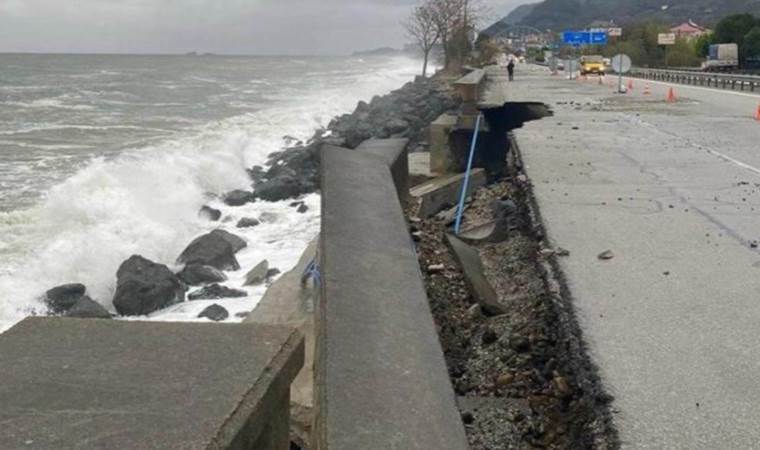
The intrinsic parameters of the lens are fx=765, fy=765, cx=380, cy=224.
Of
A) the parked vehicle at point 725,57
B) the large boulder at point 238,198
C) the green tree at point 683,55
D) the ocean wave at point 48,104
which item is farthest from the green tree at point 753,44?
the large boulder at point 238,198

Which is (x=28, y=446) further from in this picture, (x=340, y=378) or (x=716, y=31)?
(x=716, y=31)

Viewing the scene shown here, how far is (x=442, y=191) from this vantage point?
33.5ft

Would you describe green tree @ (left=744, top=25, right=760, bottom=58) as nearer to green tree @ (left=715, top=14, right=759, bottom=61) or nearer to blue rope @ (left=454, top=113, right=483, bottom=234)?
green tree @ (left=715, top=14, right=759, bottom=61)

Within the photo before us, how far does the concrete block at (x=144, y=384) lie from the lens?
7.18 feet

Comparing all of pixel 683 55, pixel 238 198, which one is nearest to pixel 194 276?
pixel 238 198

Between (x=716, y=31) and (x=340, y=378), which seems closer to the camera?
(x=340, y=378)

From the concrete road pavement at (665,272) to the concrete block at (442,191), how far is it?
97cm

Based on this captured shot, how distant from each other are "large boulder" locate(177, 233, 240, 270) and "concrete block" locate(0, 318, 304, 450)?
866 cm

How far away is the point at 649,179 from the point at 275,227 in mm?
8178

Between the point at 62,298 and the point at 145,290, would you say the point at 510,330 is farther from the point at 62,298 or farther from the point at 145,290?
the point at 62,298

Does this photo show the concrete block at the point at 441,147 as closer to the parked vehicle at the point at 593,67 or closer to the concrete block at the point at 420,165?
the concrete block at the point at 420,165

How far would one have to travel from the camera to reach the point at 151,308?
32.7 ft

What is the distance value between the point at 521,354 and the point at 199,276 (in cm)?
749

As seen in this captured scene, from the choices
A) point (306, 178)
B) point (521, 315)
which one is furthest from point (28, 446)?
point (306, 178)
